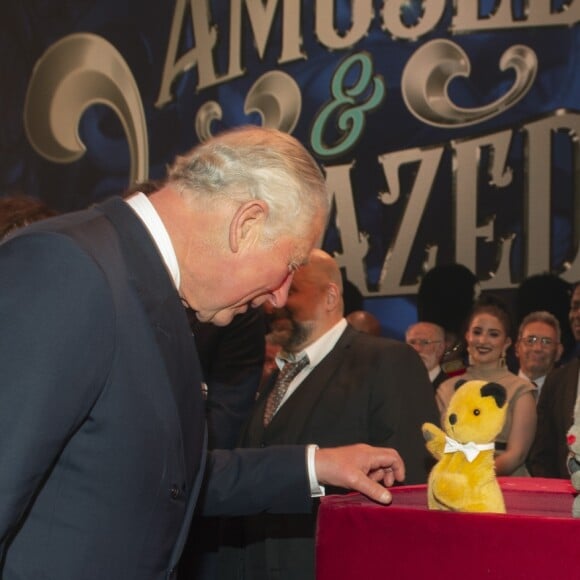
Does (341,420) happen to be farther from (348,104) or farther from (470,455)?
(348,104)

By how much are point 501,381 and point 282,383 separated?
44.3 inches

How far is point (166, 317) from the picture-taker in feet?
4.49

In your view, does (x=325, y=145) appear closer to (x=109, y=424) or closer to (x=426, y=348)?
(x=426, y=348)

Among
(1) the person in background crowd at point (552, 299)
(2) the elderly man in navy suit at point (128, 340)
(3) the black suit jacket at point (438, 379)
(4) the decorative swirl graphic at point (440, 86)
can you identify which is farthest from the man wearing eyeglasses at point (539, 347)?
(2) the elderly man in navy suit at point (128, 340)

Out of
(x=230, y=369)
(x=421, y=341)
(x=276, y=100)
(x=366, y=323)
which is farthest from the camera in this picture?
(x=276, y=100)

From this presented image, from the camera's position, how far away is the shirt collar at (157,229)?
1454 millimetres

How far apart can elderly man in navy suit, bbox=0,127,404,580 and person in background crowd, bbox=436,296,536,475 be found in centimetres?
188

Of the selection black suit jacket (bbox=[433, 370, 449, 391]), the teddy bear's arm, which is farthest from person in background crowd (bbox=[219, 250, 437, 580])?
black suit jacket (bbox=[433, 370, 449, 391])

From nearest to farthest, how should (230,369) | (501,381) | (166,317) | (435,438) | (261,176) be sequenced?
(166,317)
(261,176)
(435,438)
(230,369)
(501,381)

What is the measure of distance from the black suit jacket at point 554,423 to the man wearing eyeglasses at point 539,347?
66 cm

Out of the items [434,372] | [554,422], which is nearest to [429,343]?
[434,372]

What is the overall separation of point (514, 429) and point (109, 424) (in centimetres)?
255

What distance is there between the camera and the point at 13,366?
1144mm

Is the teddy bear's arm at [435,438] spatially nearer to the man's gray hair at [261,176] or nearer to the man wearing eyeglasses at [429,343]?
the man's gray hair at [261,176]
